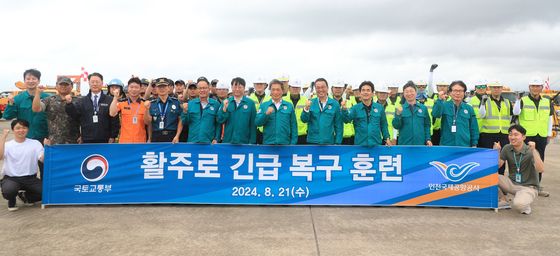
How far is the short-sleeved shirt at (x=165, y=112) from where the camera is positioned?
597 cm

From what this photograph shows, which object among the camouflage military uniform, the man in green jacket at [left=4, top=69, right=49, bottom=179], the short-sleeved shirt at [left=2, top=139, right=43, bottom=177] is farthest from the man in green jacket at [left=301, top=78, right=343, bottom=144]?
the man in green jacket at [left=4, top=69, right=49, bottom=179]

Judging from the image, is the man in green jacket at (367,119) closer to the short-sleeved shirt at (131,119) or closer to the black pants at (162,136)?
the black pants at (162,136)

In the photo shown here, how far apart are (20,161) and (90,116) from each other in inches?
43.7

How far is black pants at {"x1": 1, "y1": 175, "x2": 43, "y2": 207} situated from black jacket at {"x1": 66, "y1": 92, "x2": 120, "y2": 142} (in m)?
0.89

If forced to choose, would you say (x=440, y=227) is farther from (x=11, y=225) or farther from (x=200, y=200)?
(x=11, y=225)

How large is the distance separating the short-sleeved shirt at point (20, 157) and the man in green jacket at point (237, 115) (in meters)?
2.71

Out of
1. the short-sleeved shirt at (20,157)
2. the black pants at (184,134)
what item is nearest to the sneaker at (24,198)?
the short-sleeved shirt at (20,157)

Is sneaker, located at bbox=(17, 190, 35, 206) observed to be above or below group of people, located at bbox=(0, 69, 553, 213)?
below

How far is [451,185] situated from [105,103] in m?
5.22

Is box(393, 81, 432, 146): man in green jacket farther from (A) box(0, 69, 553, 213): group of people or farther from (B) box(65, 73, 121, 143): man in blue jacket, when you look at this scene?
(B) box(65, 73, 121, 143): man in blue jacket

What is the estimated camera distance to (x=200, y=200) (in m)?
5.62

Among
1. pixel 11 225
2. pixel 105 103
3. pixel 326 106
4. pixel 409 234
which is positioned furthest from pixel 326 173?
pixel 11 225

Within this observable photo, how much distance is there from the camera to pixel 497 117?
6.73 meters

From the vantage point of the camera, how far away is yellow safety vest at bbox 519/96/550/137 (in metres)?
6.88
